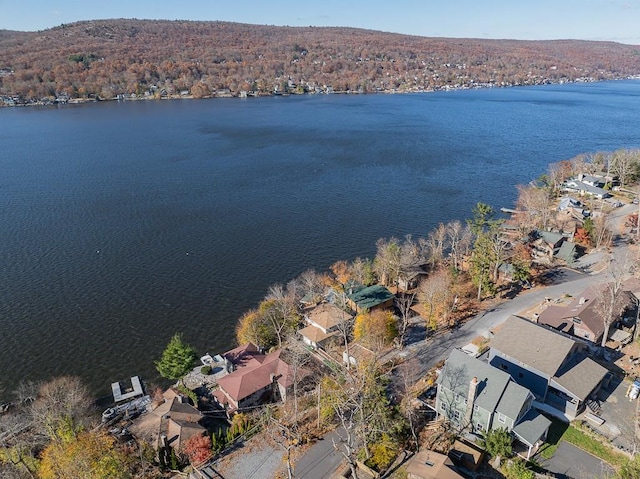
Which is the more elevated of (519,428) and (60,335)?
(519,428)

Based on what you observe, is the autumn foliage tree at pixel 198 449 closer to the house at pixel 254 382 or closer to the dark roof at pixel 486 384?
the house at pixel 254 382

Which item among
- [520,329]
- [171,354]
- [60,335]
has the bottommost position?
[60,335]

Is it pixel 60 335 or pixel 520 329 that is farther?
pixel 60 335

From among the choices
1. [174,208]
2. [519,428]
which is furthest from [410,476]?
[174,208]

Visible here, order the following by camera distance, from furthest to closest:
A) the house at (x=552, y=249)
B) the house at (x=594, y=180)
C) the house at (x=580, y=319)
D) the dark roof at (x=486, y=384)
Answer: the house at (x=594, y=180), the house at (x=552, y=249), the house at (x=580, y=319), the dark roof at (x=486, y=384)

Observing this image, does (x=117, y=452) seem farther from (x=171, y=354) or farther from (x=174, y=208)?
(x=174, y=208)

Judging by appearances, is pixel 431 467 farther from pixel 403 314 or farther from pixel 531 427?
pixel 403 314

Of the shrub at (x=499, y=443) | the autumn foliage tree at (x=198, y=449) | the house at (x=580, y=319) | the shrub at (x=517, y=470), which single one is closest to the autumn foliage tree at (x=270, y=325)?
the autumn foliage tree at (x=198, y=449)

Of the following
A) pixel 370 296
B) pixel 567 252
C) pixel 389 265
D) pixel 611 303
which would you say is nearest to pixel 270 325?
pixel 370 296
